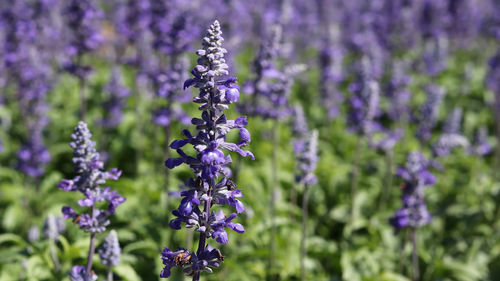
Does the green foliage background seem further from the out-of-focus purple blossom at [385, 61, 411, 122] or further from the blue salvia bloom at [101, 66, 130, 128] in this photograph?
the out-of-focus purple blossom at [385, 61, 411, 122]

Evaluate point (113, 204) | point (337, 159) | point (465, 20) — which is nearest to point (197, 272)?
point (113, 204)

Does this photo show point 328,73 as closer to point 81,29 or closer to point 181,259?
point 81,29

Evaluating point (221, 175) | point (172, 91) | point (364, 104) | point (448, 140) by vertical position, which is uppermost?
point (364, 104)

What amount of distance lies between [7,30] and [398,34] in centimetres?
1143

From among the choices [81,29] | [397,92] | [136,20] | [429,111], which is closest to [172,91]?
[81,29]

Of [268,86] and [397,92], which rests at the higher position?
[397,92]

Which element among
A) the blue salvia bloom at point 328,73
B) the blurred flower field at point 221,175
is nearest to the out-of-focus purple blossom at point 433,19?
the blurred flower field at point 221,175

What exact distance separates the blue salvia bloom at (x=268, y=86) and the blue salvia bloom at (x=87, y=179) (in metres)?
2.99

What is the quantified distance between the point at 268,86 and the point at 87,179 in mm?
3752

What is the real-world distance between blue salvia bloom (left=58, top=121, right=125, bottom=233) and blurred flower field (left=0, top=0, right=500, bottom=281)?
0.05 feet

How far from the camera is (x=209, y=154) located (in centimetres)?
321

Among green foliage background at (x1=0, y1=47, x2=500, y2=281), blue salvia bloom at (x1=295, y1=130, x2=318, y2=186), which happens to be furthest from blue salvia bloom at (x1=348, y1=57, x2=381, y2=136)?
blue salvia bloom at (x1=295, y1=130, x2=318, y2=186)

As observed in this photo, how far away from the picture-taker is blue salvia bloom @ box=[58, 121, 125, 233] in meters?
3.98

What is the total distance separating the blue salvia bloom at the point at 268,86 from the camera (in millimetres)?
6727
